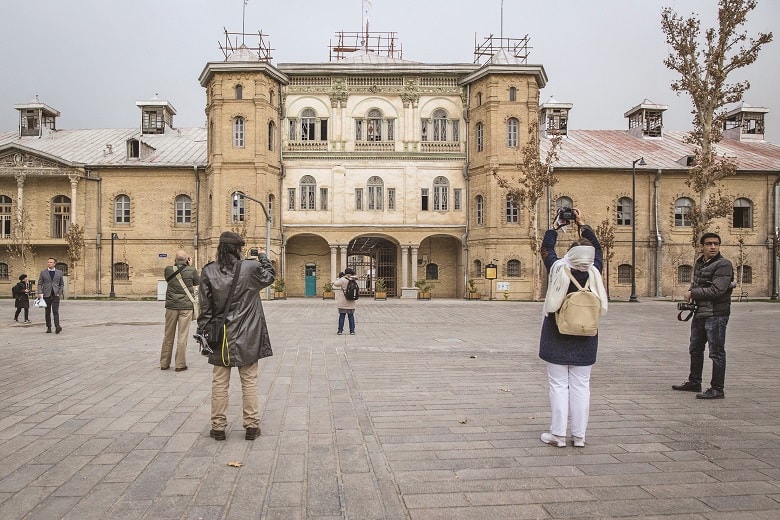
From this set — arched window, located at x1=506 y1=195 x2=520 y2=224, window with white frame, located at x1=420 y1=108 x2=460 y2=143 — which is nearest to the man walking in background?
arched window, located at x1=506 y1=195 x2=520 y2=224

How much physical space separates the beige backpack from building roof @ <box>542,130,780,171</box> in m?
35.1

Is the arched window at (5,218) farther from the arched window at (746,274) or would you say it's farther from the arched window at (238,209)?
the arched window at (746,274)

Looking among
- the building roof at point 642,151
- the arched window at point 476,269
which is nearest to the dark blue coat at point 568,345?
the arched window at point 476,269

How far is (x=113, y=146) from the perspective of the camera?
42406 mm

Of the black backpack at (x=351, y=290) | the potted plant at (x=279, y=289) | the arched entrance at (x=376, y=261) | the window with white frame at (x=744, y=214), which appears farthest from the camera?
the window with white frame at (x=744, y=214)

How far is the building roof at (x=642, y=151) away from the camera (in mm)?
39312

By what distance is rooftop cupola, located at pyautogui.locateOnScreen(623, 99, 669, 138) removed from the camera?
149ft

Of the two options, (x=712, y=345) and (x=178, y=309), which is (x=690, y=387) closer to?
(x=712, y=345)

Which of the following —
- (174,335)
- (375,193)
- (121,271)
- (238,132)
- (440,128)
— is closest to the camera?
(174,335)

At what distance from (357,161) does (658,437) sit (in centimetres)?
3317

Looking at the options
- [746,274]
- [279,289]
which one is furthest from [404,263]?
[746,274]

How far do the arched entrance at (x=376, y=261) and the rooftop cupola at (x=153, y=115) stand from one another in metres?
18.9

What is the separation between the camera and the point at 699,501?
4.02 metres

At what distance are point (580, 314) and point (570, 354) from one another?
40cm
